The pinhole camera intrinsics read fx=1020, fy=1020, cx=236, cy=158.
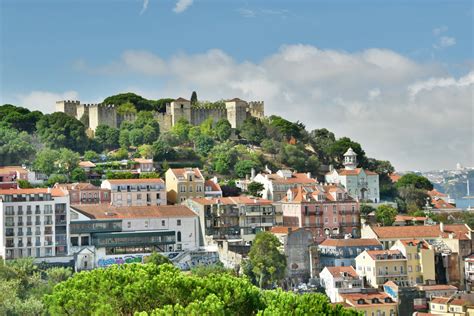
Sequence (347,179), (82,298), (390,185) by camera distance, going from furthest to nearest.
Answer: (390,185) < (347,179) < (82,298)

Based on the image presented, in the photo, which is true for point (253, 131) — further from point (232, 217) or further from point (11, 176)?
point (11, 176)

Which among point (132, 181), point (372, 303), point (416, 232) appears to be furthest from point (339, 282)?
point (132, 181)

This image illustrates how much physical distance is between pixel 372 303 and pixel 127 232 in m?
14.6

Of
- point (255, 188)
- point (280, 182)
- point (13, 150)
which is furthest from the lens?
point (13, 150)

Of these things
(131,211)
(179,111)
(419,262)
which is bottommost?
(419,262)

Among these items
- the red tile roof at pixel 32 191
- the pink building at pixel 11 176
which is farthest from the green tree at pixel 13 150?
the red tile roof at pixel 32 191

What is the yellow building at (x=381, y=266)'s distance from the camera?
57031 mm

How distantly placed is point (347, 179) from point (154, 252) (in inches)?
915

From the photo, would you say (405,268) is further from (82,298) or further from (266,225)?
(82,298)

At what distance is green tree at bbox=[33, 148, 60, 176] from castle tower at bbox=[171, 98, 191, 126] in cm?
1720

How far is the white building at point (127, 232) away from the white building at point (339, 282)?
8342 mm

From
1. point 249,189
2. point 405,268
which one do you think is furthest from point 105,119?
point 405,268

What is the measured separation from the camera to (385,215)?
222ft

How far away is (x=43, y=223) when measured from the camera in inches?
2229
